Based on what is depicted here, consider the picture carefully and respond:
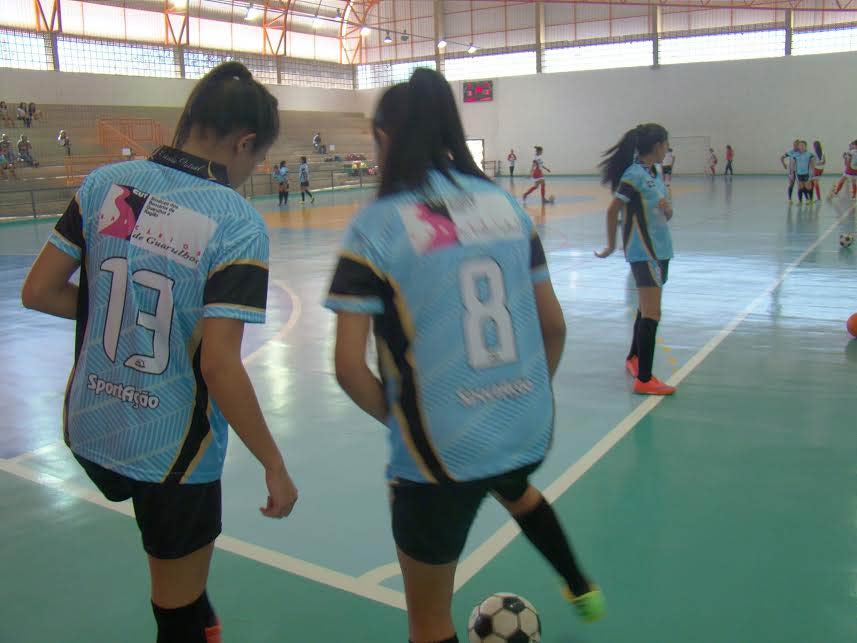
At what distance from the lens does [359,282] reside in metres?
1.76

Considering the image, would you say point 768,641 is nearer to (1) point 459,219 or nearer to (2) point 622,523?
(2) point 622,523

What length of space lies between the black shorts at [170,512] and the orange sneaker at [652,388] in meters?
4.43

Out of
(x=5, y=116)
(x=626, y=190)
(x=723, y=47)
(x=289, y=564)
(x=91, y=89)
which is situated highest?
(x=723, y=47)

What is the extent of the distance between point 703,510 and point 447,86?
2910 millimetres

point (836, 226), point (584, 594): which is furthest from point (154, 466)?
point (836, 226)

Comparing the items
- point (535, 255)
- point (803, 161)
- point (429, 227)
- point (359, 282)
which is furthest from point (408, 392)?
point (803, 161)

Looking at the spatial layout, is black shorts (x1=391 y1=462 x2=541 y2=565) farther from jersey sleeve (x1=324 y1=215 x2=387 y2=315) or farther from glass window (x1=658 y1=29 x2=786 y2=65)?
glass window (x1=658 y1=29 x2=786 y2=65)

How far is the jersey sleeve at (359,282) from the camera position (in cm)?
176

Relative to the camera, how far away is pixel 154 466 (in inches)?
75.8

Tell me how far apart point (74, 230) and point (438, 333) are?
3.20 feet

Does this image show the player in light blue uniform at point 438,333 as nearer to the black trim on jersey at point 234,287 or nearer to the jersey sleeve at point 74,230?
the black trim on jersey at point 234,287

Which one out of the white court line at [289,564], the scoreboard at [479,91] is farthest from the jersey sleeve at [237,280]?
the scoreboard at [479,91]

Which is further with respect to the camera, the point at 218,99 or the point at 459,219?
the point at 218,99

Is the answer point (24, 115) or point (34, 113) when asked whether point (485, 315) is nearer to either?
point (24, 115)
